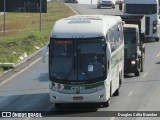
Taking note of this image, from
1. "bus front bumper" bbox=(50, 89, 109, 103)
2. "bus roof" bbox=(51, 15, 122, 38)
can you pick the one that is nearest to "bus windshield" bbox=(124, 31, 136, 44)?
"bus roof" bbox=(51, 15, 122, 38)

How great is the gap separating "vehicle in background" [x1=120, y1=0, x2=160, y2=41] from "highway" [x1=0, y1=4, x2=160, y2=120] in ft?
42.9

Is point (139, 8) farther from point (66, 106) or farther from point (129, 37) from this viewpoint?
point (66, 106)

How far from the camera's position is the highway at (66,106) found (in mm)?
23625

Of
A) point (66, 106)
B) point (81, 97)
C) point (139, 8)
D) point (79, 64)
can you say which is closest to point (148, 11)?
point (139, 8)

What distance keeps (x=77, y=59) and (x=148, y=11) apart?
28.2m

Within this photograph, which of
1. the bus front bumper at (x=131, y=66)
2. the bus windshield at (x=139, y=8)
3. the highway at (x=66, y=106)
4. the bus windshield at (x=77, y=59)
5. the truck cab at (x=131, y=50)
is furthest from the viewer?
the bus windshield at (x=139, y=8)

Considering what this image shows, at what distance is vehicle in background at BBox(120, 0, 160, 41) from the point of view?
164ft

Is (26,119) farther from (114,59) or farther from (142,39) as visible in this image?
(142,39)

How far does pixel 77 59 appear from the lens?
23141 millimetres

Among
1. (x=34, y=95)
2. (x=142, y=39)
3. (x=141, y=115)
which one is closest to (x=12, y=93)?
(x=34, y=95)

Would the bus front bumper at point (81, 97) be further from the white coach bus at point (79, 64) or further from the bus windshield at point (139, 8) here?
the bus windshield at point (139, 8)

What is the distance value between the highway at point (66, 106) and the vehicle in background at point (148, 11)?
13.1 meters

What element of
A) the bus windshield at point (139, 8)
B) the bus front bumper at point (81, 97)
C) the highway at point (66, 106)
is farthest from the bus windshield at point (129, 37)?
the bus windshield at point (139, 8)

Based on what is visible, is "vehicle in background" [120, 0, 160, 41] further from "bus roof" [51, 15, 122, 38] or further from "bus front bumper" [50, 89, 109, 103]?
"bus front bumper" [50, 89, 109, 103]
